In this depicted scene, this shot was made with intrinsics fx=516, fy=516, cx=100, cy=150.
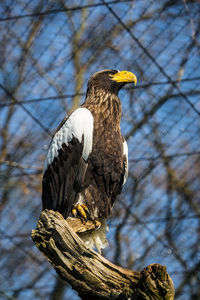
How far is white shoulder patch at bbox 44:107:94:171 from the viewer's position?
3240mm

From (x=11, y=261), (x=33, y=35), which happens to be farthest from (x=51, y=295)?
(x=33, y=35)

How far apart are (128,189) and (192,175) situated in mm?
792

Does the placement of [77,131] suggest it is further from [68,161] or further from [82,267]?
[82,267]

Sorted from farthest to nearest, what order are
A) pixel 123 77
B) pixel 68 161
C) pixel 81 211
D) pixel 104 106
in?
pixel 123 77
pixel 104 106
pixel 68 161
pixel 81 211

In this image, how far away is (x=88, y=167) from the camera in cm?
328

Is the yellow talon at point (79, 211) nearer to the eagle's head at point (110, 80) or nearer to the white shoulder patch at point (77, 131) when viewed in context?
the white shoulder patch at point (77, 131)

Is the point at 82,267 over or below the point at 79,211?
below

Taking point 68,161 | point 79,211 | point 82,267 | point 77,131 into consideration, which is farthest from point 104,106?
point 82,267

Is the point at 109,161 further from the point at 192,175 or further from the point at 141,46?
the point at 192,175

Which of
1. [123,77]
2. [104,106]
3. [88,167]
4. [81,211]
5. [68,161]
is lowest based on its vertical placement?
[81,211]

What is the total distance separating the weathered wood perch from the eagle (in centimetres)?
67

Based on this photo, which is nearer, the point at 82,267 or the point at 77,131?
the point at 82,267

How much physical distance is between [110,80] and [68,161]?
828mm

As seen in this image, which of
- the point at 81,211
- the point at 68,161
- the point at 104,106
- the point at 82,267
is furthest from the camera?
the point at 104,106
